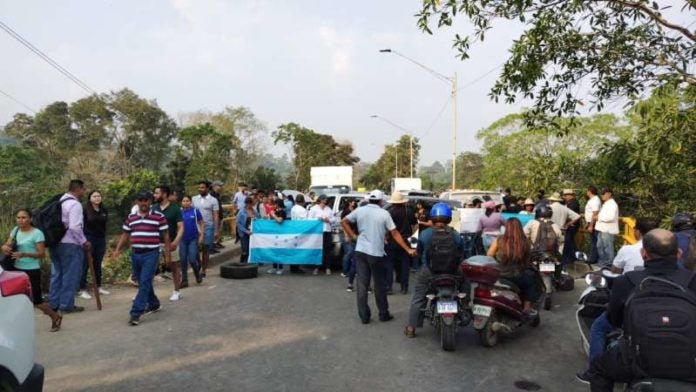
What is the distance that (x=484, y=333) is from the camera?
6.36 meters

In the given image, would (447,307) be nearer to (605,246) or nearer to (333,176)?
(605,246)

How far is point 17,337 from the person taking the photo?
3.68 m

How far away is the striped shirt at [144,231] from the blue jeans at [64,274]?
1.06 m

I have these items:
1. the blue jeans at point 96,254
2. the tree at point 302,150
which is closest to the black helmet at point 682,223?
the blue jeans at point 96,254

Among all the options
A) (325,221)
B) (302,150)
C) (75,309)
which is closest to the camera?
(75,309)

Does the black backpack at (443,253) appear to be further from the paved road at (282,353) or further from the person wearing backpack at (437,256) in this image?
the paved road at (282,353)

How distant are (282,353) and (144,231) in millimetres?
2697

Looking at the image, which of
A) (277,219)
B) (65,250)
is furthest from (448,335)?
(277,219)

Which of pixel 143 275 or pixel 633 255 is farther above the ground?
pixel 633 255

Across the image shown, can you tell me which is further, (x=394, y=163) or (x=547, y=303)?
(x=394, y=163)

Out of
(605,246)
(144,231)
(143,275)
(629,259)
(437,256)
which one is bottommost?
(143,275)

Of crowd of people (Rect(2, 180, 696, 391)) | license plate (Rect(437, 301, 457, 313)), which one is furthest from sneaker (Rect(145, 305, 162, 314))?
license plate (Rect(437, 301, 457, 313))

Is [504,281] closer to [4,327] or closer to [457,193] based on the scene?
[4,327]

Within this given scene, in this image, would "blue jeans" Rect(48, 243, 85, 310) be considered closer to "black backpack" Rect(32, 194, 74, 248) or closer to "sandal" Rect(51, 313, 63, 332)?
"black backpack" Rect(32, 194, 74, 248)
